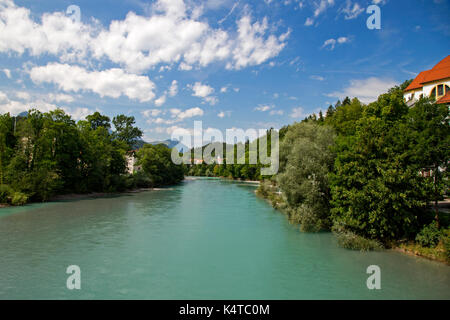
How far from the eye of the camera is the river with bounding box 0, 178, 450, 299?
10.1 meters

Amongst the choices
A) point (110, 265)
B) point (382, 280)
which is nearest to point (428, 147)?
point (382, 280)

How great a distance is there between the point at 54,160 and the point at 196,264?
35.0 m

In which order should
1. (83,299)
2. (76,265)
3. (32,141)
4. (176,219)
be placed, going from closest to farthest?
(83,299), (76,265), (176,219), (32,141)

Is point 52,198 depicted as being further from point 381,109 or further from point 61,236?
point 381,109

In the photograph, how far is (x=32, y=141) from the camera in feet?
119

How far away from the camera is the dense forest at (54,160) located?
3278 cm

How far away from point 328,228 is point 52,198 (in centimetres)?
3440

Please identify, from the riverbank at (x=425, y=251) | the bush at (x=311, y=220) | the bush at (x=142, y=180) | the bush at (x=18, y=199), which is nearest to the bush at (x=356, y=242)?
the riverbank at (x=425, y=251)

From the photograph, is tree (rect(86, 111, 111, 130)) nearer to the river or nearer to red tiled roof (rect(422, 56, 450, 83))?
the river

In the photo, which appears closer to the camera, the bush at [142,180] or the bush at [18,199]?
the bush at [18,199]

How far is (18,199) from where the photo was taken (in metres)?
30.1

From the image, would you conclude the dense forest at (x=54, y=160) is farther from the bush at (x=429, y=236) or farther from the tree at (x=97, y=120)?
the bush at (x=429, y=236)

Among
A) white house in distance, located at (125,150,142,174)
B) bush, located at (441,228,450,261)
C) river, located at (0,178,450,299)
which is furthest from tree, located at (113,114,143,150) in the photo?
bush, located at (441,228,450,261)

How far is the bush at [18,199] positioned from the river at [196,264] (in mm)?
9623
